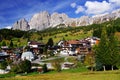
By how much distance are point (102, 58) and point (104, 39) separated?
29.0 ft

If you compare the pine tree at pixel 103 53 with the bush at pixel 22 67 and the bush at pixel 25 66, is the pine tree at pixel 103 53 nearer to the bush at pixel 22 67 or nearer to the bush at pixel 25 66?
the bush at pixel 25 66

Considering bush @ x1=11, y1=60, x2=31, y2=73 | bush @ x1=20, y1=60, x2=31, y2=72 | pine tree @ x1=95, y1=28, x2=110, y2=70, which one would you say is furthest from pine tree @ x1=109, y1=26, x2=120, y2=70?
bush @ x1=11, y1=60, x2=31, y2=73

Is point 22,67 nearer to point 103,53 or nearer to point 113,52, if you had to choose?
point 103,53

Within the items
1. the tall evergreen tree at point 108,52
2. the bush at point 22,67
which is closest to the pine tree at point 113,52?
the tall evergreen tree at point 108,52

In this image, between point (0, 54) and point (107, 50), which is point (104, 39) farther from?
point (0, 54)

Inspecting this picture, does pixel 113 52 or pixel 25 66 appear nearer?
pixel 113 52

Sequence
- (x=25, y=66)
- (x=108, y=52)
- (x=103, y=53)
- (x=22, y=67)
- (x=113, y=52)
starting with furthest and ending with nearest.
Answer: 1. (x=25, y=66)
2. (x=22, y=67)
3. (x=103, y=53)
4. (x=108, y=52)
5. (x=113, y=52)

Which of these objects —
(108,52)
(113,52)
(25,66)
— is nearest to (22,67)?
(25,66)

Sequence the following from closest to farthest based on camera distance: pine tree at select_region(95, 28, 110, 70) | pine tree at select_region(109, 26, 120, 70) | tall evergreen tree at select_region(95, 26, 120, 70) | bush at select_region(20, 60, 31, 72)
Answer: pine tree at select_region(109, 26, 120, 70) → tall evergreen tree at select_region(95, 26, 120, 70) → pine tree at select_region(95, 28, 110, 70) → bush at select_region(20, 60, 31, 72)

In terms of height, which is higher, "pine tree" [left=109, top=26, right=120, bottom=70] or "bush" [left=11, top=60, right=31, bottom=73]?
"pine tree" [left=109, top=26, right=120, bottom=70]

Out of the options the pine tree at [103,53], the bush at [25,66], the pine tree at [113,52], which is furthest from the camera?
the bush at [25,66]

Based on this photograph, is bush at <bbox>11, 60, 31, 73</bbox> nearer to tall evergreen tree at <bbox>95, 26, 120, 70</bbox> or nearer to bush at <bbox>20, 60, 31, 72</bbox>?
bush at <bbox>20, 60, 31, 72</bbox>

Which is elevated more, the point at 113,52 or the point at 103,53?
the point at 113,52

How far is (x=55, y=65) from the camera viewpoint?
122 m
